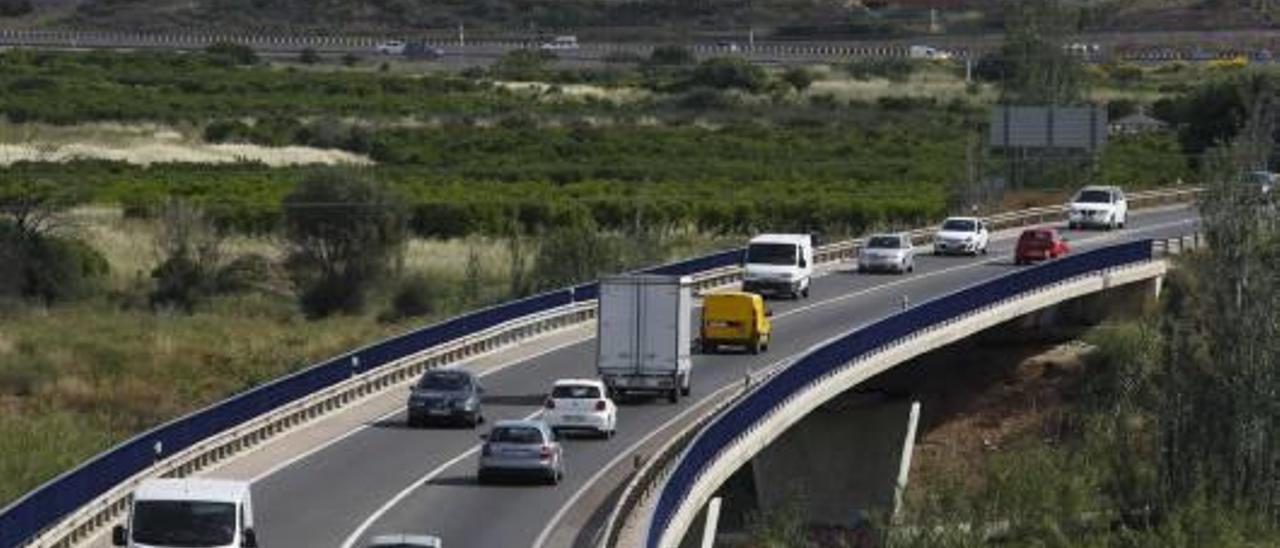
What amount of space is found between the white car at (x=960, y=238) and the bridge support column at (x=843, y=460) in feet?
60.4

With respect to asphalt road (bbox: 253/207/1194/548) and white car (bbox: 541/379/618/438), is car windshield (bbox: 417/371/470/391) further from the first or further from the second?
white car (bbox: 541/379/618/438)

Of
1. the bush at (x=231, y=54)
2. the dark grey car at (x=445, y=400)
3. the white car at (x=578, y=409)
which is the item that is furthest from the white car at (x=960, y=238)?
the bush at (x=231, y=54)

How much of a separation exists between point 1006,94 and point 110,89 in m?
52.6

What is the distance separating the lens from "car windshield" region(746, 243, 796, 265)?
77.1 metres

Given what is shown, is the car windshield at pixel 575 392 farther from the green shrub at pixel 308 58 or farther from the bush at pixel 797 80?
the green shrub at pixel 308 58

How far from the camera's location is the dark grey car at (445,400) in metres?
54.1

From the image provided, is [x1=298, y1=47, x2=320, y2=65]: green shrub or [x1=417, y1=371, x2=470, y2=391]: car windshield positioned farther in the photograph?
[x1=298, y1=47, x2=320, y2=65]: green shrub

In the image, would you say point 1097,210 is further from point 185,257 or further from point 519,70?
point 519,70

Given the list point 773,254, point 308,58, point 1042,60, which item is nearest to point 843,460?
point 773,254

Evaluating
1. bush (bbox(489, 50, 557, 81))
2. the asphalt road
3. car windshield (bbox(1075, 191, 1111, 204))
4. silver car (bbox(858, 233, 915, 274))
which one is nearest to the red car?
silver car (bbox(858, 233, 915, 274))

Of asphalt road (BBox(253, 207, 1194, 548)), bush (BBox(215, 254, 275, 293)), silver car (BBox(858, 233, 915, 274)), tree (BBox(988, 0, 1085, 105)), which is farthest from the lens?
tree (BBox(988, 0, 1085, 105))

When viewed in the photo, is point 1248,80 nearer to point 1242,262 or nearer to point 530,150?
point 530,150

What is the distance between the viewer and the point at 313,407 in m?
54.8

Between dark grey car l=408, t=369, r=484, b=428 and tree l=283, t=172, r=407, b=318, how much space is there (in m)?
35.2
